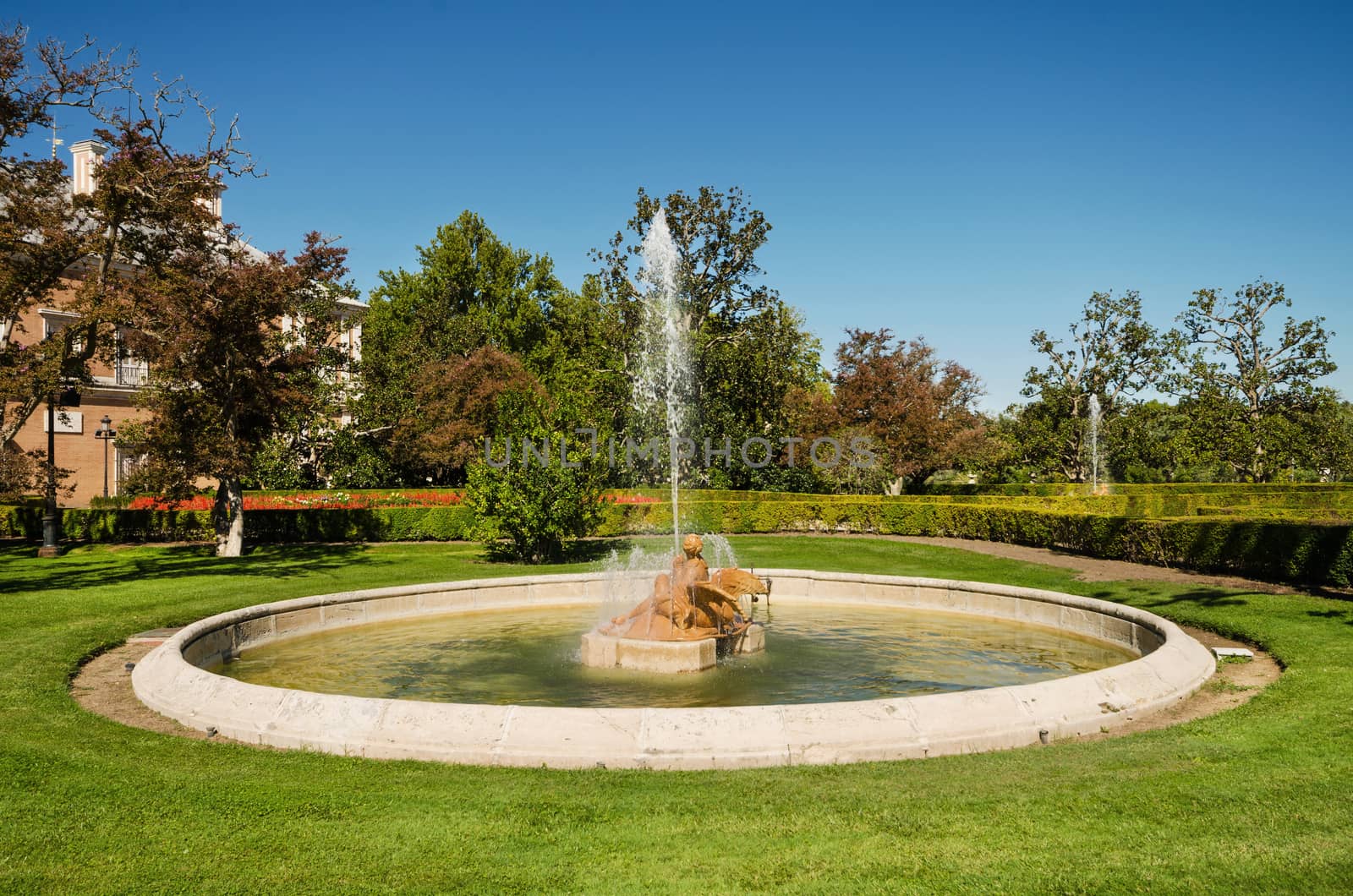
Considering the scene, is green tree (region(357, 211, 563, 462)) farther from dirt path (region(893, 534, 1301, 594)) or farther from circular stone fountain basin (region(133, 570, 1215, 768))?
circular stone fountain basin (region(133, 570, 1215, 768))

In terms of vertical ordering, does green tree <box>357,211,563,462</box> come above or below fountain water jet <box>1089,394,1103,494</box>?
above

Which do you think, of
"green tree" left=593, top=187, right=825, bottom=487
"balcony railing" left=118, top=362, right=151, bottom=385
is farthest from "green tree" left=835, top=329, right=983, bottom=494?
"balcony railing" left=118, top=362, right=151, bottom=385

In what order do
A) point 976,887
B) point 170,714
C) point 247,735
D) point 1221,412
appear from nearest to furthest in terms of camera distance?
point 976,887
point 247,735
point 170,714
point 1221,412

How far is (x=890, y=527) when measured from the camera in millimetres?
28609

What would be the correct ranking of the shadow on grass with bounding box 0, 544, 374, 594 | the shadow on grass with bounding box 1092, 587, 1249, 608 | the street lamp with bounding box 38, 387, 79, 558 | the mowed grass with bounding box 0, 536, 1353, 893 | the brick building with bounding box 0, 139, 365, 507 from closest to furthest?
the mowed grass with bounding box 0, 536, 1353, 893 → the shadow on grass with bounding box 1092, 587, 1249, 608 → the shadow on grass with bounding box 0, 544, 374, 594 → the street lamp with bounding box 38, 387, 79, 558 → the brick building with bounding box 0, 139, 365, 507

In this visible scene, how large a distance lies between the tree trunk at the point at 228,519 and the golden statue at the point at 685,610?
1515 cm

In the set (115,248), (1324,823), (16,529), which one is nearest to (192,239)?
(115,248)

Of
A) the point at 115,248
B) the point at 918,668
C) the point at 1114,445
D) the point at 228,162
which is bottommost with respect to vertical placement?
the point at 918,668

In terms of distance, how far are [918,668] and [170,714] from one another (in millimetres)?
7891

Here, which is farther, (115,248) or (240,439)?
(240,439)

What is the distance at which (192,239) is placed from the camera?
2148 centimetres

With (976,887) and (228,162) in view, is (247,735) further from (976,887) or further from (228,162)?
(228,162)

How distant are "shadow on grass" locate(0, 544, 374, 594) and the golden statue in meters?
10.6

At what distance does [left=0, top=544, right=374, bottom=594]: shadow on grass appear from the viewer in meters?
18.1
